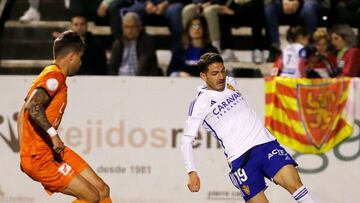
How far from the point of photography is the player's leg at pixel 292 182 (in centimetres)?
972

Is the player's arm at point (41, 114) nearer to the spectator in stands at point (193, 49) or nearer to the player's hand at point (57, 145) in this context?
the player's hand at point (57, 145)

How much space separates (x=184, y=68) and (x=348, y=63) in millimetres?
2059

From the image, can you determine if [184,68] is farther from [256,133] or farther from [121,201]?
[256,133]

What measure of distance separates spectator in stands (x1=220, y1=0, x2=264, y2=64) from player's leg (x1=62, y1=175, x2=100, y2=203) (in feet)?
17.1

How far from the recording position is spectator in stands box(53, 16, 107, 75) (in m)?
13.9

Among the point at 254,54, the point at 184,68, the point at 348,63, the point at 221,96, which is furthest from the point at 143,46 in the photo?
the point at 221,96

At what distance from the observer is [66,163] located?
9875 mm

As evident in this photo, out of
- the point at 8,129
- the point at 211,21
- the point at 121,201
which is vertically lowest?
the point at 121,201

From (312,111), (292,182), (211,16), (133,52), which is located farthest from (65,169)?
(211,16)

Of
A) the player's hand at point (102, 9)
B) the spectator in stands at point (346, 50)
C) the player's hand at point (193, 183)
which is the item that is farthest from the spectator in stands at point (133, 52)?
the player's hand at point (193, 183)

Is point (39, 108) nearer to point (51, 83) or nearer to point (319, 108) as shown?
point (51, 83)

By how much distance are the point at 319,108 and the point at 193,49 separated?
1826 mm

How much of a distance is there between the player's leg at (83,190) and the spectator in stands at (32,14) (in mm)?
6065

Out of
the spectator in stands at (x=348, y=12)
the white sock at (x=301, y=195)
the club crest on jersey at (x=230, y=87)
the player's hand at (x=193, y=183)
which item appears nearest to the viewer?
the player's hand at (x=193, y=183)
